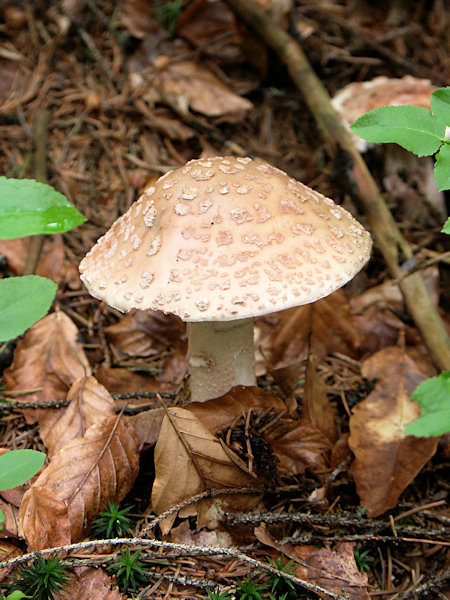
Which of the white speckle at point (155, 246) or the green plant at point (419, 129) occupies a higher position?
the green plant at point (419, 129)

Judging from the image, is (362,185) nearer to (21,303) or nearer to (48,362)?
(48,362)

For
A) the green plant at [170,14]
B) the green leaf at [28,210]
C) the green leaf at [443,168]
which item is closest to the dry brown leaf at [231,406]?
the green leaf at [28,210]

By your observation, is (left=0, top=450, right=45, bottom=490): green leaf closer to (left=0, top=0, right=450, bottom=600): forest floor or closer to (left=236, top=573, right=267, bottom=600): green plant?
(left=0, top=0, right=450, bottom=600): forest floor

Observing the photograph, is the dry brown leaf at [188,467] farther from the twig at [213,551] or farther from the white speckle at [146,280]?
the white speckle at [146,280]

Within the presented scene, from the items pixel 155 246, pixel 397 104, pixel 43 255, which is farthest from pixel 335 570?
pixel 397 104

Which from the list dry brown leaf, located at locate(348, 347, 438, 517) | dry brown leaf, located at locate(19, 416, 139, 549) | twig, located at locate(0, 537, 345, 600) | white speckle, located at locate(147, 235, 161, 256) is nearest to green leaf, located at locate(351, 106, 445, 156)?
white speckle, located at locate(147, 235, 161, 256)

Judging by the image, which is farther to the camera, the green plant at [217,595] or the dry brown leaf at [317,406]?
the dry brown leaf at [317,406]
